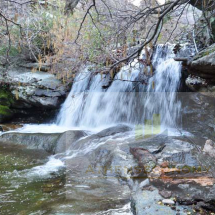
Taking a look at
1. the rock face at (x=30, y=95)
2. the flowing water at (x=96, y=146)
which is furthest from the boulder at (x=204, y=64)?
the rock face at (x=30, y=95)

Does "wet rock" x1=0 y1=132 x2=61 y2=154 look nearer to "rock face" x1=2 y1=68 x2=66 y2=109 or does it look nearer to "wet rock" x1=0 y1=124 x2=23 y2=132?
"wet rock" x1=0 y1=124 x2=23 y2=132

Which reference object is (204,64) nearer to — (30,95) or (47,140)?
(47,140)

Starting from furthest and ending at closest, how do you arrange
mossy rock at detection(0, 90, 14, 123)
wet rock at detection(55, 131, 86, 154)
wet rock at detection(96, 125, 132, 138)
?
mossy rock at detection(0, 90, 14, 123)
wet rock at detection(96, 125, 132, 138)
wet rock at detection(55, 131, 86, 154)

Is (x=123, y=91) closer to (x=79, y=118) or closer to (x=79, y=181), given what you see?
(x=79, y=118)

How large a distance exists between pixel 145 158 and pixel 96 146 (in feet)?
5.80

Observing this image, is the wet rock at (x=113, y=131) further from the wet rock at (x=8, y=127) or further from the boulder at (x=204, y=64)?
the wet rock at (x=8, y=127)

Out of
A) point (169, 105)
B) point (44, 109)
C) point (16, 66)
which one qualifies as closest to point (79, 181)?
point (169, 105)

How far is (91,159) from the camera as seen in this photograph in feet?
17.6

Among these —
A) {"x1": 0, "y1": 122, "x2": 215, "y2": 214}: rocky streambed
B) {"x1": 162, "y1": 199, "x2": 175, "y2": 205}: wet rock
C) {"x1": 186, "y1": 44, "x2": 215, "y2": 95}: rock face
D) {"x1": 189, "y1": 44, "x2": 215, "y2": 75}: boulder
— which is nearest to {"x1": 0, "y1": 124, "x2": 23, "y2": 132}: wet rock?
{"x1": 0, "y1": 122, "x2": 215, "y2": 214}: rocky streambed

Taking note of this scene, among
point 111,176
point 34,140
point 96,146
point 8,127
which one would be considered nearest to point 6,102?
point 8,127

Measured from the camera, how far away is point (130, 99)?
27.2 ft

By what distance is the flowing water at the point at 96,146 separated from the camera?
3.58 metres

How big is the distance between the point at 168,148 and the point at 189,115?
2268 mm

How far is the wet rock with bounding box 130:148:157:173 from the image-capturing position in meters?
4.18
